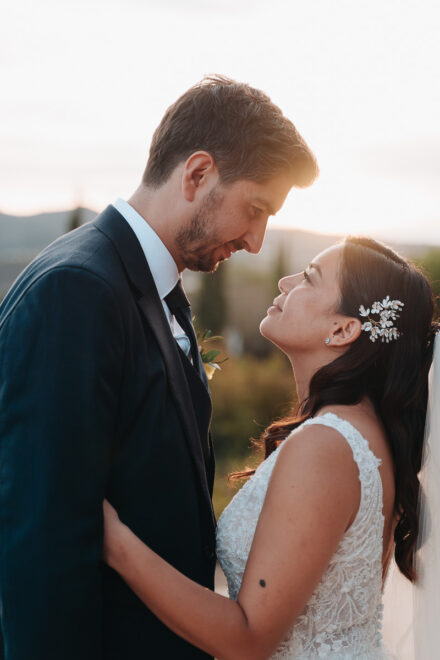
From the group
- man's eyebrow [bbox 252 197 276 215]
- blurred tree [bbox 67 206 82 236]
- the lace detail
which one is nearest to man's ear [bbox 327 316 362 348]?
the lace detail

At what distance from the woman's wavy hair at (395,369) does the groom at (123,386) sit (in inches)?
17.1

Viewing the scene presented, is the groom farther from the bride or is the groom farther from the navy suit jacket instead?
the bride

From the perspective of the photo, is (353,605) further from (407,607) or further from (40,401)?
(40,401)

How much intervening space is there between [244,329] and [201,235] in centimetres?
1532

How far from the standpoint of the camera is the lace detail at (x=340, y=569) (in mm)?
2279

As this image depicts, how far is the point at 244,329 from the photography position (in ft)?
58.5

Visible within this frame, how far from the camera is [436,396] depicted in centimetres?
241

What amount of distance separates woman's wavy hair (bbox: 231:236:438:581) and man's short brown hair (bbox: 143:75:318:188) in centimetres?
50

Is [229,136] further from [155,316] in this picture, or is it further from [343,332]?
[343,332]

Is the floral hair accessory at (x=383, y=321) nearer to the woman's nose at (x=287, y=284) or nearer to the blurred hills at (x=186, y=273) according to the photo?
the woman's nose at (x=287, y=284)

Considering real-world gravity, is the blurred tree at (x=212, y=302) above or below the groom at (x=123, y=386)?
below

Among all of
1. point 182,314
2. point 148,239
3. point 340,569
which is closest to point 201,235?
point 148,239

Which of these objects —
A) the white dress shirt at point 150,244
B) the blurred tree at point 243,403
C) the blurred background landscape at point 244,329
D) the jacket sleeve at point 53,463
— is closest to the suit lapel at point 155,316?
the white dress shirt at point 150,244

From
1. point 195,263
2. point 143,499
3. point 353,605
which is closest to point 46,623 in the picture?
point 143,499
